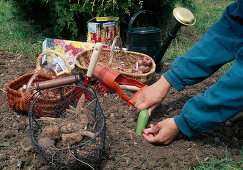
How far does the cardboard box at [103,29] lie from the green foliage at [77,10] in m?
0.13

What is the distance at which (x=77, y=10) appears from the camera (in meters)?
3.18

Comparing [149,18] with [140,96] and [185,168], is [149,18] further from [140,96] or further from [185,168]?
[185,168]

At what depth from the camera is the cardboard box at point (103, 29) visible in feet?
9.87

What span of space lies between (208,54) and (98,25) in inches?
74.0

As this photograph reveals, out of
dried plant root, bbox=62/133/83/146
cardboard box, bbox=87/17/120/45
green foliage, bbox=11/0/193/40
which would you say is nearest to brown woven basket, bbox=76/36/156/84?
cardboard box, bbox=87/17/120/45

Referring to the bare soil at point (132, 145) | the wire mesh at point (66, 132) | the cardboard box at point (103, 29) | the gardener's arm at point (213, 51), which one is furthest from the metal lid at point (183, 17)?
the wire mesh at point (66, 132)

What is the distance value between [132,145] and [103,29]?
6.37 ft

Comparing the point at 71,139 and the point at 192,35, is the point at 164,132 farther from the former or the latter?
the point at 192,35

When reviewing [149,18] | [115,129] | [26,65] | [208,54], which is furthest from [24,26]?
[208,54]

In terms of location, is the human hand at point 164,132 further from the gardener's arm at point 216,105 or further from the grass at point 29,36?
the grass at point 29,36

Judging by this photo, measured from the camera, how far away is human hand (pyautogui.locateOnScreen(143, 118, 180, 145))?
1.40 metres

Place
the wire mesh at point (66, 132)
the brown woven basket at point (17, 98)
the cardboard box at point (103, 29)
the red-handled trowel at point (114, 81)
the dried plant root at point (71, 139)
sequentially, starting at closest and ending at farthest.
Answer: the wire mesh at point (66, 132)
the dried plant root at point (71, 139)
the brown woven basket at point (17, 98)
the red-handled trowel at point (114, 81)
the cardboard box at point (103, 29)

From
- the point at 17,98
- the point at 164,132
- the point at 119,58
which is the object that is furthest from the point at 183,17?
the point at 17,98

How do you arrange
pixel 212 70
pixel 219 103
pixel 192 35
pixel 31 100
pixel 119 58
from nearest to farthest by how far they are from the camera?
pixel 219 103 → pixel 212 70 → pixel 31 100 → pixel 119 58 → pixel 192 35
